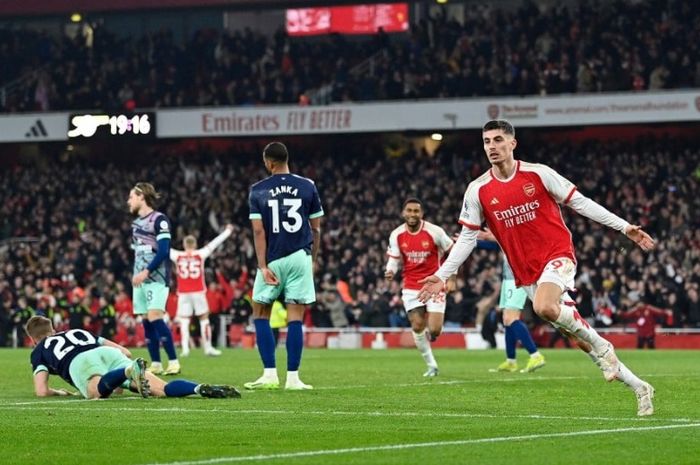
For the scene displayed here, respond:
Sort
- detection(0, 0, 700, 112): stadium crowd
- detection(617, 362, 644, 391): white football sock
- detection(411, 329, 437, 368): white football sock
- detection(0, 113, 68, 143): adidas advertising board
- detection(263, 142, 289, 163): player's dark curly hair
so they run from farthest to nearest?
detection(0, 113, 68, 143): adidas advertising board, detection(0, 0, 700, 112): stadium crowd, detection(411, 329, 437, 368): white football sock, detection(263, 142, 289, 163): player's dark curly hair, detection(617, 362, 644, 391): white football sock

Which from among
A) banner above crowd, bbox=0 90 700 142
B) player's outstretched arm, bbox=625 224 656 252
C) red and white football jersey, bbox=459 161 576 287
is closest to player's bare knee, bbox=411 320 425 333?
red and white football jersey, bbox=459 161 576 287

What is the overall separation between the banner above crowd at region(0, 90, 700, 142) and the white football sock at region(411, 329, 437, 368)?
22761mm

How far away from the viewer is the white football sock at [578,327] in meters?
11.2

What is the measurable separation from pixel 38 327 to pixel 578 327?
218 inches

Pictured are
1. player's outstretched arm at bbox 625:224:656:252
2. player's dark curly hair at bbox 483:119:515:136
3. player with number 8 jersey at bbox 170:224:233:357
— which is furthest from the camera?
player with number 8 jersey at bbox 170:224:233:357

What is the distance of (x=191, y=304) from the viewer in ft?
99.0

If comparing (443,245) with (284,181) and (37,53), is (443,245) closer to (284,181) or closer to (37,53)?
(284,181)

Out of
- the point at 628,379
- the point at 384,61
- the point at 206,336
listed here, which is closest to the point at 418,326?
the point at 628,379

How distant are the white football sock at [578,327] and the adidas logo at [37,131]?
122 feet

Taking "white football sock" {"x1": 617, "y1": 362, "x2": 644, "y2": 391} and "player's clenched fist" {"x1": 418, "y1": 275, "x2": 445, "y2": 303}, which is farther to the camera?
"player's clenched fist" {"x1": 418, "y1": 275, "x2": 445, "y2": 303}

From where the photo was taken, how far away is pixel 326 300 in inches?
1487

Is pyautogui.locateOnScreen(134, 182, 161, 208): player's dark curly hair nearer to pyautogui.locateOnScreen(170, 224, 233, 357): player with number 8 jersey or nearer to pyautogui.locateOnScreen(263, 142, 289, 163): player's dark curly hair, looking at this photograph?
pyautogui.locateOnScreen(263, 142, 289, 163): player's dark curly hair

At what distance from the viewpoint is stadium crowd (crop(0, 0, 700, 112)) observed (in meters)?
42.3

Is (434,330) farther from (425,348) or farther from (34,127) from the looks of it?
(34,127)
